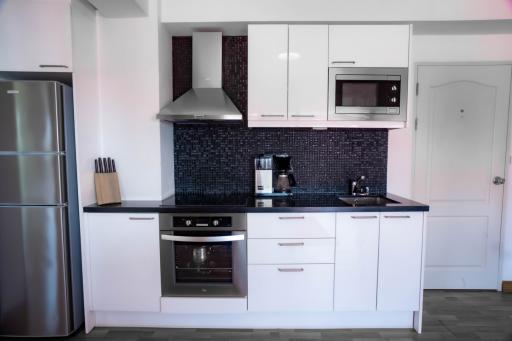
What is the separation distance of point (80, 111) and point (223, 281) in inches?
61.6

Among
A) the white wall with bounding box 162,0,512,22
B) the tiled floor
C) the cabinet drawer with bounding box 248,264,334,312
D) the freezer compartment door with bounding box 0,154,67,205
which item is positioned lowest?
the tiled floor

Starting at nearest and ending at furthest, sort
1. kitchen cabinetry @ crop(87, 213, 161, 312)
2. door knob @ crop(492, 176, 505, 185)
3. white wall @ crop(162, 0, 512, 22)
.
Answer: kitchen cabinetry @ crop(87, 213, 161, 312)
white wall @ crop(162, 0, 512, 22)
door knob @ crop(492, 176, 505, 185)

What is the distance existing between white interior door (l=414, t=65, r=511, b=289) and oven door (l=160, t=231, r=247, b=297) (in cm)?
180

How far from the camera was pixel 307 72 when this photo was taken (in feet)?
7.70

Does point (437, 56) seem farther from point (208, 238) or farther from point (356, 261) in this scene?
point (208, 238)

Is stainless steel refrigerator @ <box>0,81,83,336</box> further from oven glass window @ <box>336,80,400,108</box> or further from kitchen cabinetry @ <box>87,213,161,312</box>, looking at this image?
oven glass window @ <box>336,80,400,108</box>

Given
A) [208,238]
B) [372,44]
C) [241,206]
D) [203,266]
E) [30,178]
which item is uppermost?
[372,44]

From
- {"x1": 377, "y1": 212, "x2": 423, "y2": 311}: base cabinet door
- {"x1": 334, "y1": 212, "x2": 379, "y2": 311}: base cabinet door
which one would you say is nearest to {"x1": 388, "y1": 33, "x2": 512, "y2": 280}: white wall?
{"x1": 377, "y1": 212, "x2": 423, "y2": 311}: base cabinet door

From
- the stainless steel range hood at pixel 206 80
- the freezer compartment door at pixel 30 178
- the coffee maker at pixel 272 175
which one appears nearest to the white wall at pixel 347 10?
the stainless steel range hood at pixel 206 80

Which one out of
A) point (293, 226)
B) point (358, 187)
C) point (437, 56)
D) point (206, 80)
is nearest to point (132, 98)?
point (206, 80)

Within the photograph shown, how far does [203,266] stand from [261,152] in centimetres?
110

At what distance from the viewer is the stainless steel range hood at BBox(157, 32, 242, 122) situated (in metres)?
2.33

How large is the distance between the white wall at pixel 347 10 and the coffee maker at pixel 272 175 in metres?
1.11

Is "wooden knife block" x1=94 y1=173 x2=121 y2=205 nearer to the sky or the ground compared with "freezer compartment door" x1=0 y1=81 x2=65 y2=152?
nearer to the ground
